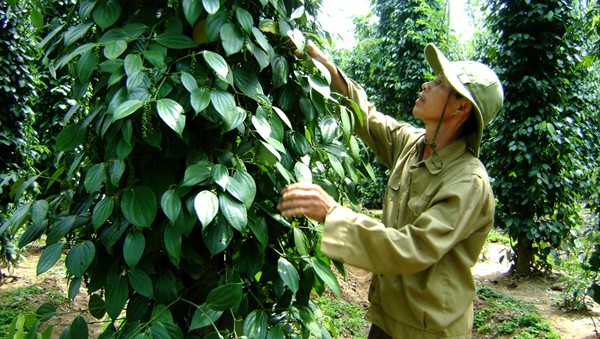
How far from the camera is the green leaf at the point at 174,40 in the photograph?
0.96 metres

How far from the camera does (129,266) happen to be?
91 centimetres

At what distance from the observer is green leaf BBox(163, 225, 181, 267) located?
2.91 feet

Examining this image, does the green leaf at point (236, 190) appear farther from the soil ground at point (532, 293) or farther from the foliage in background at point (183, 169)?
the soil ground at point (532, 293)

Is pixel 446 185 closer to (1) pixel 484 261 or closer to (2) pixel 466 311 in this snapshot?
(2) pixel 466 311

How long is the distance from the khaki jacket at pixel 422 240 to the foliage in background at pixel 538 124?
2734mm

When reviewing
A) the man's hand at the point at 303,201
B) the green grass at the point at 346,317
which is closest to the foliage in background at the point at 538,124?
the green grass at the point at 346,317

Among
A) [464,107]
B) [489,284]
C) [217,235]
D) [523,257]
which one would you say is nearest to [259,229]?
[217,235]

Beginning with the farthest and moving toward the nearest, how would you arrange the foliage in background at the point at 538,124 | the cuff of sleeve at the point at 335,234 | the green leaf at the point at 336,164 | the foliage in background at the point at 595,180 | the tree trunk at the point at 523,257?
the tree trunk at the point at 523,257 → the foliage in background at the point at 538,124 → the foliage in background at the point at 595,180 → the green leaf at the point at 336,164 → the cuff of sleeve at the point at 335,234

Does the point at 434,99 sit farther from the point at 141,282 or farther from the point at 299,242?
the point at 141,282

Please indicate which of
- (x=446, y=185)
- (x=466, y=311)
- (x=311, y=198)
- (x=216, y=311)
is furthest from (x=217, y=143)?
(x=466, y=311)

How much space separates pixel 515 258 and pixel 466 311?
10.2ft

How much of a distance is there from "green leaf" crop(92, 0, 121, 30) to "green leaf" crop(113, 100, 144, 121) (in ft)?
0.67

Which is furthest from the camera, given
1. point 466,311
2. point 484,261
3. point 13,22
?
point 484,261

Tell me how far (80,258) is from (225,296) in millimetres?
278
